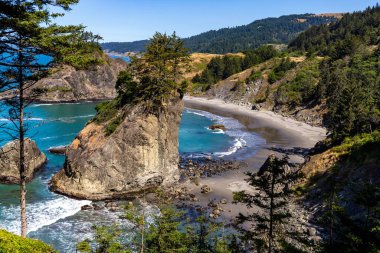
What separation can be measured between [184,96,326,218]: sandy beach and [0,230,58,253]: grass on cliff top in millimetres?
28114

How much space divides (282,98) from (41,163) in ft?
266

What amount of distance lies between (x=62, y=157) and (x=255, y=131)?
4808 centimetres

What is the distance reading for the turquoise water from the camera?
36.7 meters

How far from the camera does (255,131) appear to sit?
293 ft

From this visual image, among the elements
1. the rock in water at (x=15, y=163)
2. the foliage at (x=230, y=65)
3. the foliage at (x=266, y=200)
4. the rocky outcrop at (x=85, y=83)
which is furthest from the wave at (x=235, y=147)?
the foliage at (x=230, y=65)

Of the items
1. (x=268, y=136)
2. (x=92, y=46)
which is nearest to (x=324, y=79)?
(x=268, y=136)

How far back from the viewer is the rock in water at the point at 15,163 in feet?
163

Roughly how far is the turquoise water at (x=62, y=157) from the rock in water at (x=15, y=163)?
1373 mm

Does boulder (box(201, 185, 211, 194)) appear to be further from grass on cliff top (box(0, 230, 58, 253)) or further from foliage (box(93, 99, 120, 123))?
grass on cliff top (box(0, 230, 58, 253))

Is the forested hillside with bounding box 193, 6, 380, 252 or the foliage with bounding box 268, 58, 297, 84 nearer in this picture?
the forested hillside with bounding box 193, 6, 380, 252

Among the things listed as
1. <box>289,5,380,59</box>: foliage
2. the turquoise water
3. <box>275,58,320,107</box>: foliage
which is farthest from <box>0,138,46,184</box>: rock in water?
<box>289,5,380,59</box>: foliage

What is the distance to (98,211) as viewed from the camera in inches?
1622

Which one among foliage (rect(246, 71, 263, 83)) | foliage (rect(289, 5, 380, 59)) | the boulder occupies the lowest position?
the boulder

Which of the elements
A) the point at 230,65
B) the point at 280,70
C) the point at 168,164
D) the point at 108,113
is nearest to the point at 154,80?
the point at 108,113
